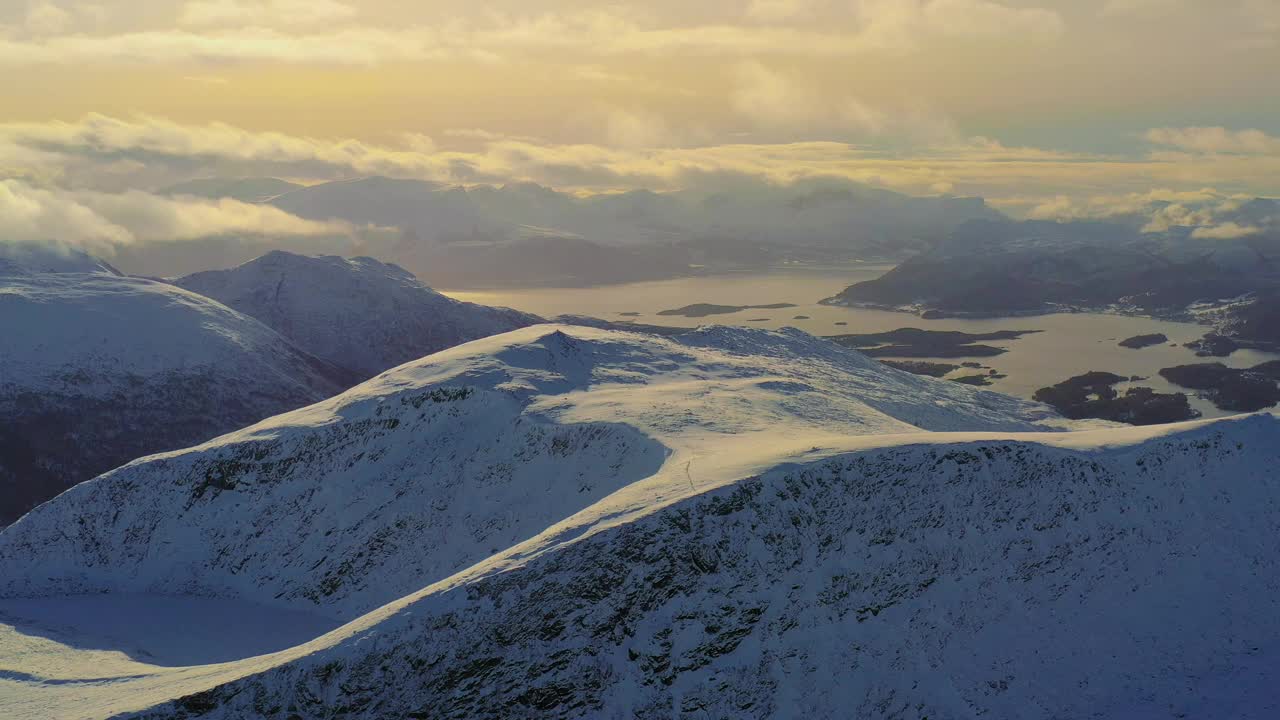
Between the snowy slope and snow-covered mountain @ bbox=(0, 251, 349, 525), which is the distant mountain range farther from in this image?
the snowy slope

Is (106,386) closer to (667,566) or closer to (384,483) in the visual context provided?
(384,483)

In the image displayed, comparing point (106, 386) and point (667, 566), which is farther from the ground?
point (667, 566)

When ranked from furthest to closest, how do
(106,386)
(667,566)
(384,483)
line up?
(106,386) < (384,483) < (667,566)

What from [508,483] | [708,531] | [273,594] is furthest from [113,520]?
[708,531]

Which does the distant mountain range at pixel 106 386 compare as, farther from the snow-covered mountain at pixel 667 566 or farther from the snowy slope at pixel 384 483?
the snow-covered mountain at pixel 667 566

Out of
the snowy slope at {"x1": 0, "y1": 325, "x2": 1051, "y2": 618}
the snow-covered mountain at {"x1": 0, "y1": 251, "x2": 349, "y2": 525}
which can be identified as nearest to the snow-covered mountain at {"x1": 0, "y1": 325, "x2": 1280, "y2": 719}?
the snowy slope at {"x1": 0, "y1": 325, "x2": 1051, "y2": 618}

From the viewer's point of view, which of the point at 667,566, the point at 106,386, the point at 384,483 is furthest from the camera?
the point at 106,386

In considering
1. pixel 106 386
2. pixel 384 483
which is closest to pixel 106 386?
pixel 106 386

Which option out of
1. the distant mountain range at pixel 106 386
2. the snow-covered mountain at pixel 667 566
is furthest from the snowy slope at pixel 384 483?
the distant mountain range at pixel 106 386
